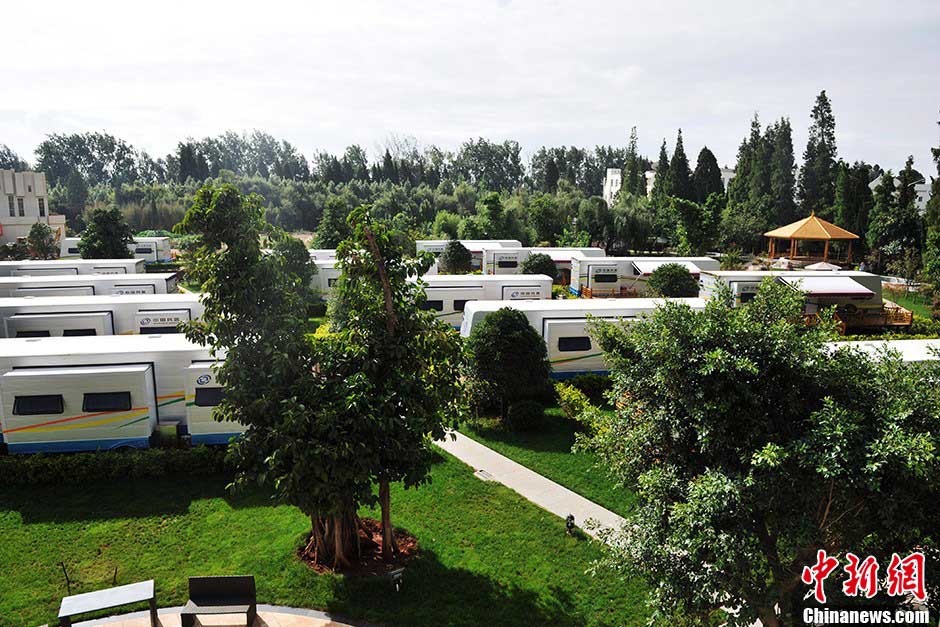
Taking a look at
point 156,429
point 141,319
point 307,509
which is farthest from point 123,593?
point 141,319

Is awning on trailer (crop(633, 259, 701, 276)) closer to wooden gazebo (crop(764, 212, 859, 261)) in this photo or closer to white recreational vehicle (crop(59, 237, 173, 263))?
wooden gazebo (crop(764, 212, 859, 261))

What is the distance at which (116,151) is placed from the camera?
113500 mm

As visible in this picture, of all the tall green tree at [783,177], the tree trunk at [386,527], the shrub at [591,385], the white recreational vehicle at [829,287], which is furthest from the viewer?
the tall green tree at [783,177]

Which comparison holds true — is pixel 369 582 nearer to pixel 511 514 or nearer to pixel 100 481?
pixel 511 514

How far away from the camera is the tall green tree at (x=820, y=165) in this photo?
2126 inches

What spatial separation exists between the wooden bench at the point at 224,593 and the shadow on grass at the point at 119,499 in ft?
10.2

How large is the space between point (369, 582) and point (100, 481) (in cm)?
705

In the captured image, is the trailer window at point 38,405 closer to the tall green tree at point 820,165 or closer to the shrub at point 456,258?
the shrub at point 456,258

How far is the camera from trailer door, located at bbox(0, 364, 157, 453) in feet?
43.3

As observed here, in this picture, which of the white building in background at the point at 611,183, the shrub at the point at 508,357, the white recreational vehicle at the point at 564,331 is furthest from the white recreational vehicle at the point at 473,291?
the white building in background at the point at 611,183

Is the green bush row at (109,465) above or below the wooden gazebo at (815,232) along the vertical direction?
below

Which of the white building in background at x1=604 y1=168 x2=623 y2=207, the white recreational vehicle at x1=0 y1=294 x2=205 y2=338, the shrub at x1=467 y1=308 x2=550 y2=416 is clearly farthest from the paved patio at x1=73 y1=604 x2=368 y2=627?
the white building in background at x1=604 y1=168 x2=623 y2=207

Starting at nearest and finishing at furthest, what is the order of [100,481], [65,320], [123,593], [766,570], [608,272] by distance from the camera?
[766,570] < [123,593] < [100,481] < [65,320] < [608,272]

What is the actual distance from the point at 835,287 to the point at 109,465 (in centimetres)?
2718
